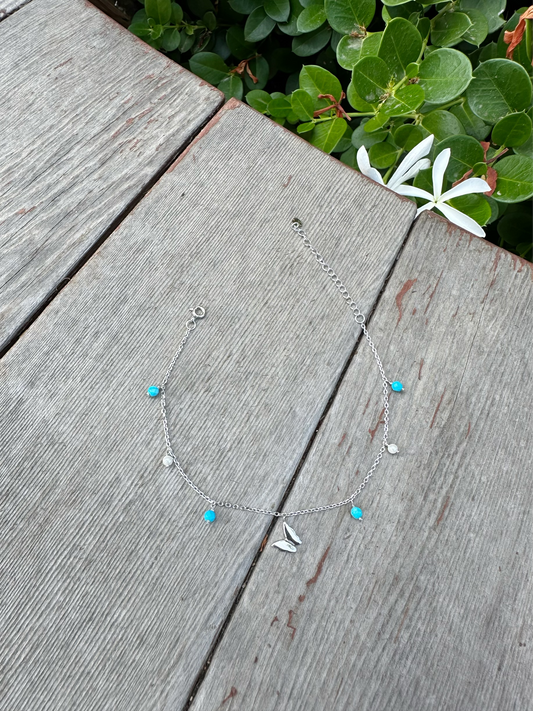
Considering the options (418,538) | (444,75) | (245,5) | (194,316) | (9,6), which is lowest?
(418,538)

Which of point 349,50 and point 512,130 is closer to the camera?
point 512,130

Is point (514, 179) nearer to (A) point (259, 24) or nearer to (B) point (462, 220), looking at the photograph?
(B) point (462, 220)

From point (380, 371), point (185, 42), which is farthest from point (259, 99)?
point (380, 371)

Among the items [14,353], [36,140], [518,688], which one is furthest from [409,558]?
[36,140]

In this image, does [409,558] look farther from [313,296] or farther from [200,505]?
[313,296]

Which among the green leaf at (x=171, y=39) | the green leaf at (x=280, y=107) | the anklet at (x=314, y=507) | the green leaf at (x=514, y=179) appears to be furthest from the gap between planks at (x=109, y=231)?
the green leaf at (x=514, y=179)

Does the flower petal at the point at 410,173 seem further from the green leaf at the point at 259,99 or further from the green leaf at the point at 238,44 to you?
the green leaf at the point at 238,44
